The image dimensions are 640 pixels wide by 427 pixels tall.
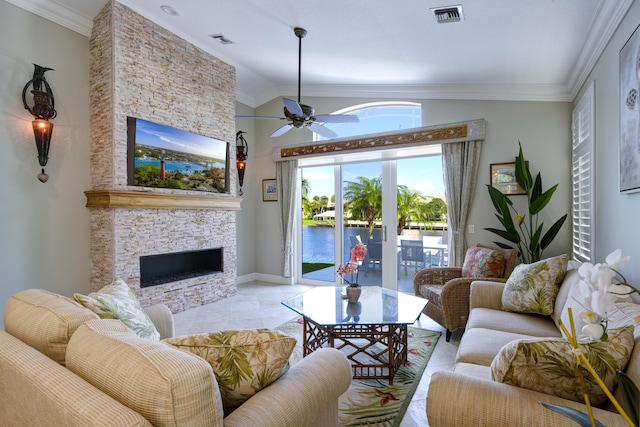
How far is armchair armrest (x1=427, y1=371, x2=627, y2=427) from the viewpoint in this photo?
3.95 feet

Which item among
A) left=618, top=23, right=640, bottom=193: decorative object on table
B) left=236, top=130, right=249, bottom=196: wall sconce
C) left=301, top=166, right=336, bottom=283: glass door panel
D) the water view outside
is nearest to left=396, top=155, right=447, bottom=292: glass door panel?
the water view outside

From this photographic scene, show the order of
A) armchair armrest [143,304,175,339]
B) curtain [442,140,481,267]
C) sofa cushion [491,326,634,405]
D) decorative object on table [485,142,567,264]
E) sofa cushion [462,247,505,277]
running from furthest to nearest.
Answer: curtain [442,140,481,267]
decorative object on table [485,142,567,264]
sofa cushion [462,247,505,277]
armchair armrest [143,304,175,339]
sofa cushion [491,326,634,405]

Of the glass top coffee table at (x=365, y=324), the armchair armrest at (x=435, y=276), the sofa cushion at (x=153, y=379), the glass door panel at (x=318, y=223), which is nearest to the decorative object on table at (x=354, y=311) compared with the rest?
the glass top coffee table at (x=365, y=324)

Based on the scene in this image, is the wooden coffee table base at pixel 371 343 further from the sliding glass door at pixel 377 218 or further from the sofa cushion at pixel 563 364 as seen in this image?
the sliding glass door at pixel 377 218

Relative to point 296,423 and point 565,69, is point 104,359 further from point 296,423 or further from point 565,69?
point 565,69

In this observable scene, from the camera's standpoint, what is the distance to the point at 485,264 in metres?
3.67

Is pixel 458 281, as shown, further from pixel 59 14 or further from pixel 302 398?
pixel 59 14

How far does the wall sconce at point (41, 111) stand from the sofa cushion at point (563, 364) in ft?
14.1

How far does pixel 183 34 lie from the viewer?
173 inches

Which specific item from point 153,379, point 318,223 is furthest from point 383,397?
point 318,223

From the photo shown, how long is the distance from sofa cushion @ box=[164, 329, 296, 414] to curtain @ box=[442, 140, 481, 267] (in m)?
3.72

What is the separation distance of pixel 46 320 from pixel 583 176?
→ 443 centimetres

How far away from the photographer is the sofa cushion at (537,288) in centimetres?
261

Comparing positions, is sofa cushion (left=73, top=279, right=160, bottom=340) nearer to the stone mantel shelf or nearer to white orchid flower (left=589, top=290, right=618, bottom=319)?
white orchid flower (left=589, top=290, right=618, bottom=319)
